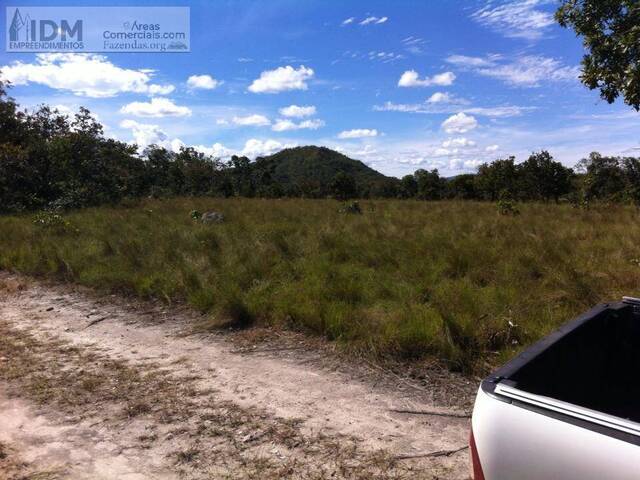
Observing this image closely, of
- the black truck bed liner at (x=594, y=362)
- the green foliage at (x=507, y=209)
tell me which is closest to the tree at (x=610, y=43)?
the black truck bed liner at (x=594, y=362)

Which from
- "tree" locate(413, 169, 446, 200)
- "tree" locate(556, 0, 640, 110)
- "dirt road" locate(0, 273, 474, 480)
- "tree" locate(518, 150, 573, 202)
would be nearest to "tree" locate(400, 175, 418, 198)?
"tree" locate(413, 169, 446, 200)

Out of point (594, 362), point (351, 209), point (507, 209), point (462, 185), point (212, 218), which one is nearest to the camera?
point (594, 362)

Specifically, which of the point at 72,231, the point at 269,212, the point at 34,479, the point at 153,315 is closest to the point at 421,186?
the point at 269,212

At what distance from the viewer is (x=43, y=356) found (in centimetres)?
480

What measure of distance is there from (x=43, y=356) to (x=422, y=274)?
493cm

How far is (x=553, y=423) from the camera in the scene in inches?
58.1

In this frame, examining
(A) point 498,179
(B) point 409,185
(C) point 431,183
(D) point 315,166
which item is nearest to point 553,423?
(A) point 498,179

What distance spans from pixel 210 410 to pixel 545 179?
23.8 m

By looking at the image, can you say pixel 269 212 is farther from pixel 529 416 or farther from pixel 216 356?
pixel 529 416

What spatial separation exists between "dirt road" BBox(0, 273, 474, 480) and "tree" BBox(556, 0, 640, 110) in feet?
14.7

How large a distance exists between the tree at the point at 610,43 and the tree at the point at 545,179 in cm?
1855

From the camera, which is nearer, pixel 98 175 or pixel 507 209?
pixel 507 209

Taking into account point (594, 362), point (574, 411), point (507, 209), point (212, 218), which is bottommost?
point (594, 362)

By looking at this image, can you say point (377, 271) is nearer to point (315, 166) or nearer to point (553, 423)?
point (553, 423)
